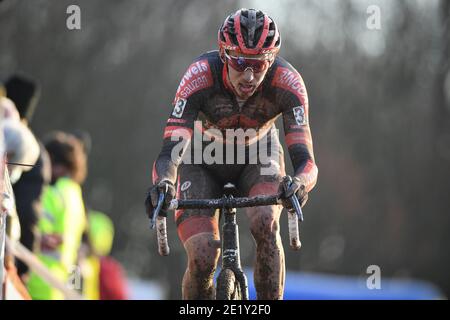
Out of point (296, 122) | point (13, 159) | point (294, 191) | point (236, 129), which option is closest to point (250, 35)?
point (296, 122)

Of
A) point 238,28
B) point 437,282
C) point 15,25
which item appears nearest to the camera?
point 238,28

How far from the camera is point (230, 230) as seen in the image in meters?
7.64

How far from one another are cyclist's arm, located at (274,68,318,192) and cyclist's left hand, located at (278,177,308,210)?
0.32 metres

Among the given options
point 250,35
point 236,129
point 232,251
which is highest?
point 250,35

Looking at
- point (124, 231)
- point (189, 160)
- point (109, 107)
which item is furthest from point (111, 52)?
point (189, 160)

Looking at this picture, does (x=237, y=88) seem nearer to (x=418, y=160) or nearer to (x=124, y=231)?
(x=124, y=231)

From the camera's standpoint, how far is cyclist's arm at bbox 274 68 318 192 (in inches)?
303

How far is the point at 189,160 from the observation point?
8.25m

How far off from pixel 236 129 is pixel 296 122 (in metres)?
0.60

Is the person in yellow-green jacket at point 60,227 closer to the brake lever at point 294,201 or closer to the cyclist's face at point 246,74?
the cyclist's face at point 246,74

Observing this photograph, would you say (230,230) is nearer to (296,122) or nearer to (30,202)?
(296,122)

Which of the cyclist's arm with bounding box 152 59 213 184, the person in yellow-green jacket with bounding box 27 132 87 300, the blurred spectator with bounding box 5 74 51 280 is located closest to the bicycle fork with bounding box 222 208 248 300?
the cyclist's arm with bounding box 152 59 213 184

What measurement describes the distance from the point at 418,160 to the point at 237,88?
28.7m

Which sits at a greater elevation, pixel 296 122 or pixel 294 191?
pixel 296 122
